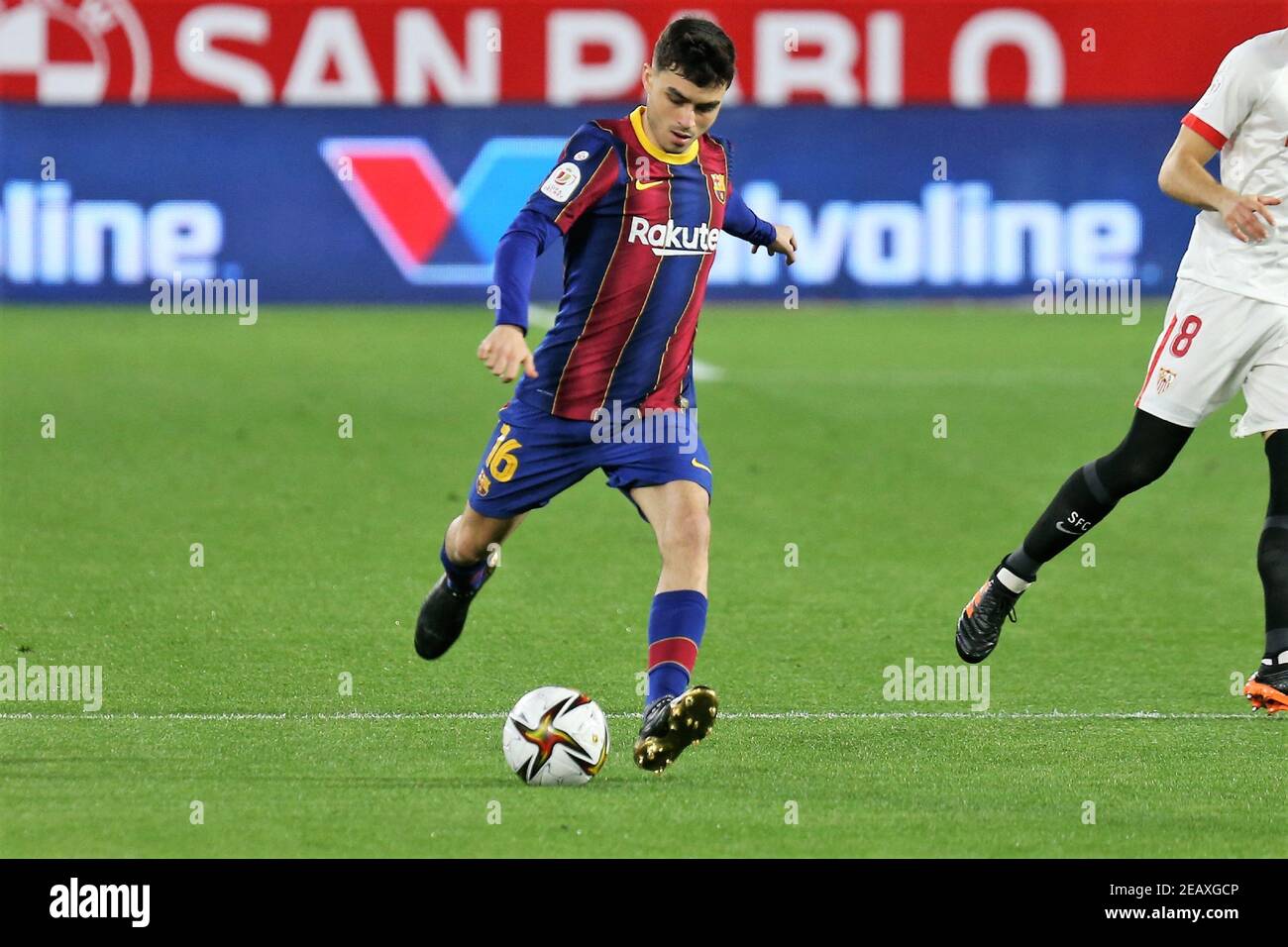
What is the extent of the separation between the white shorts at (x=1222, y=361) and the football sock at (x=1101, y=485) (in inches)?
2.9

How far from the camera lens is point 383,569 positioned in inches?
369

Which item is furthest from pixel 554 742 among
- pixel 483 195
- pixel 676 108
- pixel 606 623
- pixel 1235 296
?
pixel 483 195

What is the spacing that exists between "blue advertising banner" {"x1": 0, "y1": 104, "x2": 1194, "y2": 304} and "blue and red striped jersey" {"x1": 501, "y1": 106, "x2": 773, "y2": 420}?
13275 mm

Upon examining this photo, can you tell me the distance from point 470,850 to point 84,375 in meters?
11.5

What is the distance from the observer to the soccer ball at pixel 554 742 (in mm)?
5707

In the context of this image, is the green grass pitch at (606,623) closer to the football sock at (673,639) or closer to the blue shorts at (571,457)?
the football sock at (673,639)

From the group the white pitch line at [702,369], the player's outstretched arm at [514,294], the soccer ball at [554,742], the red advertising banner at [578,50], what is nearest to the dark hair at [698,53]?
the player's outstretched arm at [514,294]

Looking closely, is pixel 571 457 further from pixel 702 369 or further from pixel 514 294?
pixel 702 369

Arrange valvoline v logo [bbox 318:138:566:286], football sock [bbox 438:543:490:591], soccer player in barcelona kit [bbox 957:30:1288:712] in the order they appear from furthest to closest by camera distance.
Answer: valvoline v logo [bbox 318:138:566:286] → football sock [bbox 438:543:490:591] → soccer player in barcelona kit [bbox 957:30:1288:712]

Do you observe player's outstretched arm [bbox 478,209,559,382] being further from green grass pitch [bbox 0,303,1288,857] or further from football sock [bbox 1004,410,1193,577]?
football sock [bbox 1004,410,1193,577]

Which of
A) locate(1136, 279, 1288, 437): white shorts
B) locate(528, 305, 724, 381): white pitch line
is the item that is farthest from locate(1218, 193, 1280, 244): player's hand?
locate(528, 305, 724, 381): white pitch line

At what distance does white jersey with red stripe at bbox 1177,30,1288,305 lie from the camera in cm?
643

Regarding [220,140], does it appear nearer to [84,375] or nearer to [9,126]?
[9,126]

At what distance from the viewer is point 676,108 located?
610 centimetres
